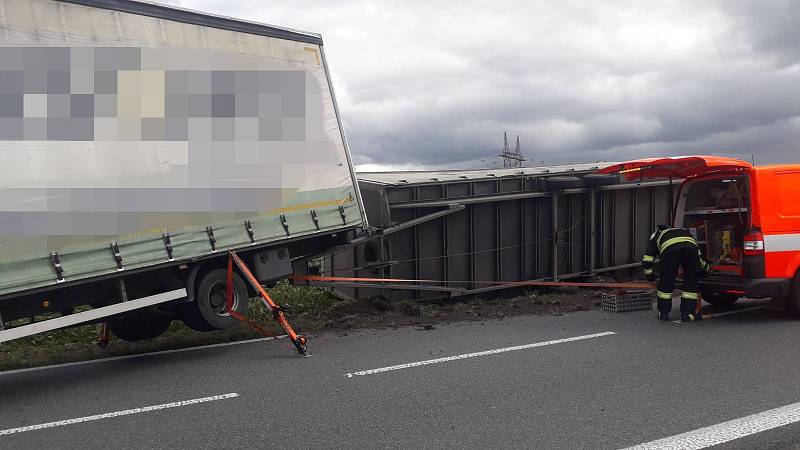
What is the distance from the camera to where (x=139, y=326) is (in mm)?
7508

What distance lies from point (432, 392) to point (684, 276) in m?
4.63

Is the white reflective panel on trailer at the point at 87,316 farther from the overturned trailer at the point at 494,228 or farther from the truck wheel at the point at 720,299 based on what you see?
the truck wheel at the point at 720,299

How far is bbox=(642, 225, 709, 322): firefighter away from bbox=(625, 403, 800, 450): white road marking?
3.48 metres

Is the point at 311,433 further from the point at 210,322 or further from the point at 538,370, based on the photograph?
the point at 210,322

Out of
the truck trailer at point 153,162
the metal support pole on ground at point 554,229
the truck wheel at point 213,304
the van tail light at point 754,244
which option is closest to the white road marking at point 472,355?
the truck wheel at point 213,304

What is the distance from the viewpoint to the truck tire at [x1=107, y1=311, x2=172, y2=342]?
7.32 meters

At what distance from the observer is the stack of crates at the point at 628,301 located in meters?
9.00

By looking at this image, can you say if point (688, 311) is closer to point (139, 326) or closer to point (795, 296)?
point (795, 296)

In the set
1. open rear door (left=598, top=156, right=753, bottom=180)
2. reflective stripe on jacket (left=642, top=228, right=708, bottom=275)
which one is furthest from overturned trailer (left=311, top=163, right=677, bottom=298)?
reflective stripe on jacket (left=642, top=228, right=708, bottom=275)

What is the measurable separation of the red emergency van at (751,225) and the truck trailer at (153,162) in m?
4.80

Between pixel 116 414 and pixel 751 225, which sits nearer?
pixel 116 414

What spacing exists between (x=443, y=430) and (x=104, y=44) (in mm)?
4758

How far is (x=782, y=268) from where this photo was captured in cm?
806

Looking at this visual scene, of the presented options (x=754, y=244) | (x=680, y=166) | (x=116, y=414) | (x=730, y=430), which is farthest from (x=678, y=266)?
(x=116, y=414)
